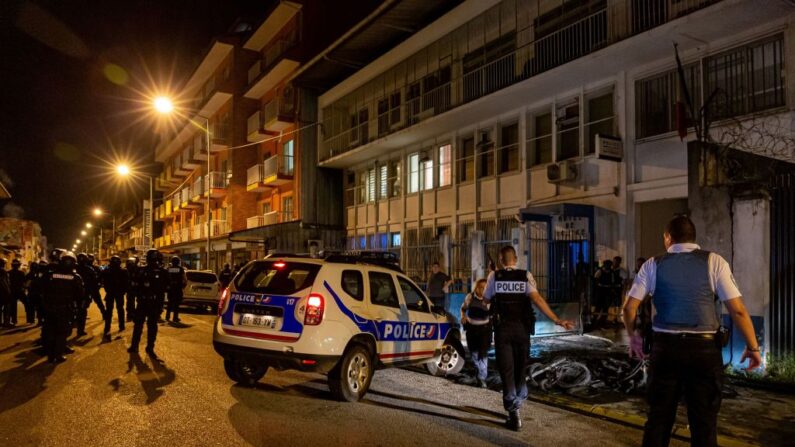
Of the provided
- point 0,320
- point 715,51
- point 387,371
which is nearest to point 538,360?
point 387,371

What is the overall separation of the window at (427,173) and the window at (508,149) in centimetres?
389

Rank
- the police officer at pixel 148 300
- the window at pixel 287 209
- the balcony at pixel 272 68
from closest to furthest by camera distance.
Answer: the police officer at pixel 148 300 < the balcony at pixel 272 68 < the window at pixel 287 209

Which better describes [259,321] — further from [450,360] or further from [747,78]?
[747,78]

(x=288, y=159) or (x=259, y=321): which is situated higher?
(x=288, y=159)

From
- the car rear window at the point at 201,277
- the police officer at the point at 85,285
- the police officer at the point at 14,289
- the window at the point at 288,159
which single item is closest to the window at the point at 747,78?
the police officer at the point at 85,285

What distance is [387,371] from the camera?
944 cm

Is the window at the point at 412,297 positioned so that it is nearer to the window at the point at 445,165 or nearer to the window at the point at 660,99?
the window at the point at 660,99

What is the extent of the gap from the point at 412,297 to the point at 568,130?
31.3 ft

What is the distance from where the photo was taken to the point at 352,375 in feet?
23.2

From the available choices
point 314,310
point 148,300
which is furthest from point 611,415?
point 148,300

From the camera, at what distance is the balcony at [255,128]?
1313 inches

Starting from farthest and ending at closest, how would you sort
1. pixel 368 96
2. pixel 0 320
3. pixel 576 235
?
1. pixel 368 96
2. pixel 0 320
3. pixel 576 235

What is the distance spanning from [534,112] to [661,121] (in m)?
4.35

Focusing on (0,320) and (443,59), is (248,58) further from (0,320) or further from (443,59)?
(0,320)
